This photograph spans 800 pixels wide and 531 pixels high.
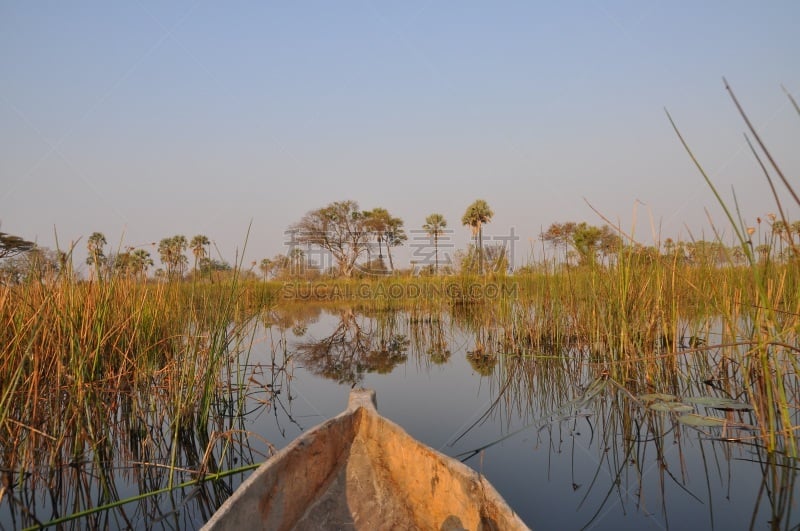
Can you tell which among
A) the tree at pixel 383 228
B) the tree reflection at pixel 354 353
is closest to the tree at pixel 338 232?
the tree at pixel 383 228

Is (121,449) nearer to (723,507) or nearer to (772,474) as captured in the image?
(723,507)

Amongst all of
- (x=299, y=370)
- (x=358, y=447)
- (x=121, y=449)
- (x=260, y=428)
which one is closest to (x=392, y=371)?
(x=299, y=370)

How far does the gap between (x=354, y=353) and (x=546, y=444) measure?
15.4 ft

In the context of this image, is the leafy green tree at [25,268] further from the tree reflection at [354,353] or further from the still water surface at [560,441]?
the tree reflection at [354,353]

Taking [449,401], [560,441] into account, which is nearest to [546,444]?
[560,441]

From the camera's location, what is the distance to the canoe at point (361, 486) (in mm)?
1809

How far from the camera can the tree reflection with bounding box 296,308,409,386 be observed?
645 cm

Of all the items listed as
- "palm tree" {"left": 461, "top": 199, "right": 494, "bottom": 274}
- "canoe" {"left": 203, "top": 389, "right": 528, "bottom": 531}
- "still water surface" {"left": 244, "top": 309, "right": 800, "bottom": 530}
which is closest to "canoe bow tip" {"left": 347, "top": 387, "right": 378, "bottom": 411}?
"canoe" {"left": 203, "top": 389, "right": 528, "bottom": 531}

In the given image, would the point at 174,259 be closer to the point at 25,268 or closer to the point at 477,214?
the point at 25,268

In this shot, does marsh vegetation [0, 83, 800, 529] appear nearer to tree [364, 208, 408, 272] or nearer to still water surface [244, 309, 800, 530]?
still water surface [244, 309, 800, 530]

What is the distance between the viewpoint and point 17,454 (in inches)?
111

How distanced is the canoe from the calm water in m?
0.80

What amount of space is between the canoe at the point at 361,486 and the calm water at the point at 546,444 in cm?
80

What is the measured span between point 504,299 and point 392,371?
194 cm
